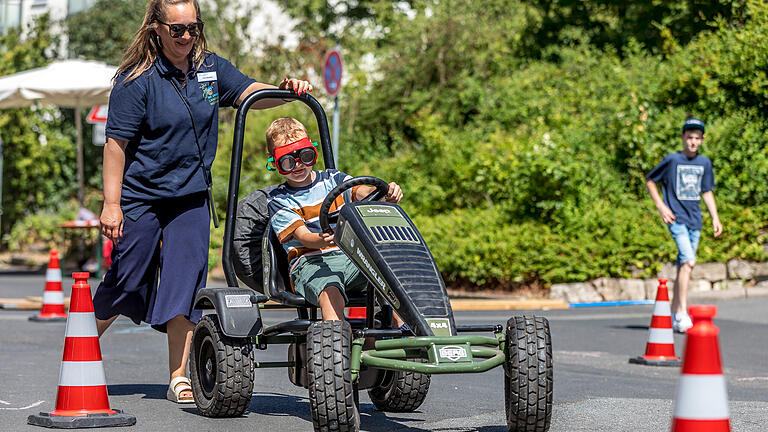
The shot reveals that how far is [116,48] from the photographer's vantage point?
3005cm

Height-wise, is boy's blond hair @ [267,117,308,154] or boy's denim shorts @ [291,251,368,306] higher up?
boy's blond hair @ [267,117,308,154]

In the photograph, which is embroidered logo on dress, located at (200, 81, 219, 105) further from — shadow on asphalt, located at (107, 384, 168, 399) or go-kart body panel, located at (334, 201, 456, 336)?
shadow on asphalt, located at (107, 384, 168, 399)

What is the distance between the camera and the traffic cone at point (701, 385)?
319cm

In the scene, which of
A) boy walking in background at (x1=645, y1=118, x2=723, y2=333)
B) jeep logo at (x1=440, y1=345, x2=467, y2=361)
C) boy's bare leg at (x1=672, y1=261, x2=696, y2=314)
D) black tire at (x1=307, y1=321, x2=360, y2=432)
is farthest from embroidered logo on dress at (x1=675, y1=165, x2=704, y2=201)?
black tire at (x1=307, y1=321, x2=360, y2=432)

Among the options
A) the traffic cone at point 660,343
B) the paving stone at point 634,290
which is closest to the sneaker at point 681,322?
the traffic cone at point 660,343

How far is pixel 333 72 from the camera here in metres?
14.8

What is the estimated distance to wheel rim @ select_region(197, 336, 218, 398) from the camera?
552 cm

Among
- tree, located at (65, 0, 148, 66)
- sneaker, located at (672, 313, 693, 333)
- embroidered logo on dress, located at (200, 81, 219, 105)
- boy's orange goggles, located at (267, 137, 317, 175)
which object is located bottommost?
sneaker, located at (672, 313, 693, 333)

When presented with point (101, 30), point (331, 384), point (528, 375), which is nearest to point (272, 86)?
point (331, 384)

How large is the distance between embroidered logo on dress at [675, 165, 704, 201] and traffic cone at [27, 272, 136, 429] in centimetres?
650

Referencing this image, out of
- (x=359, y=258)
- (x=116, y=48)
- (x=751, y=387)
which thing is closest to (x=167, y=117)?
(x=359, y=258)

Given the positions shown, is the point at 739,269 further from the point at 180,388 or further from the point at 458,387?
the point at 180,388

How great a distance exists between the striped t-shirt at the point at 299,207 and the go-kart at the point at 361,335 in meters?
0.10

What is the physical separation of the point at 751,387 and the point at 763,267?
6.94 m
